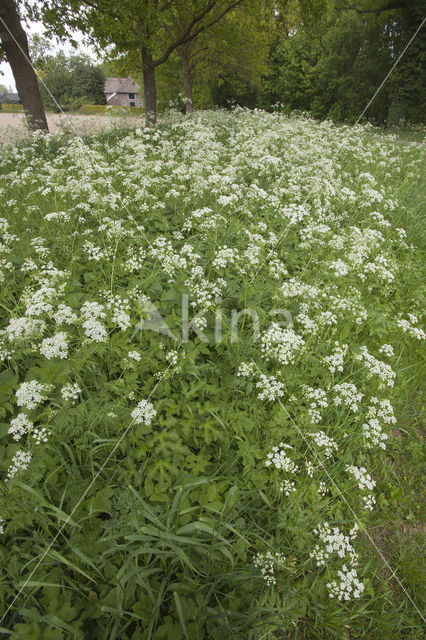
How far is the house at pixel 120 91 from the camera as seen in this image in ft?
253

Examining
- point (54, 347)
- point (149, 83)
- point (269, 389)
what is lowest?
point (269, 389)

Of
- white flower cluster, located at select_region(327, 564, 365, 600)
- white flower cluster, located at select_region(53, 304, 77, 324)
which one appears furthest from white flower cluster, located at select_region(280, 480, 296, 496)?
white flower cluster, located at select_region(53, 304, 77, 324)

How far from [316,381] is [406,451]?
41.9 inches

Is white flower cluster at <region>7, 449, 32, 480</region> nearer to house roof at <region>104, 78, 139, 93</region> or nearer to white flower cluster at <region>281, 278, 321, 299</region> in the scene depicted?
white flower cluster at <region>281, 278, 321, 299</region>

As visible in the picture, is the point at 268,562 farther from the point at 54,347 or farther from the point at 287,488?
the point at 54,347

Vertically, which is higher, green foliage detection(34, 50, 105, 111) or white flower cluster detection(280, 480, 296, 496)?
green foliage detection(34, 50, 105, 111)

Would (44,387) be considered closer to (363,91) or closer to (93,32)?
(93,32)

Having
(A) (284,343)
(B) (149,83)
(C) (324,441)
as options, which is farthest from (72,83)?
(C) (324,441)

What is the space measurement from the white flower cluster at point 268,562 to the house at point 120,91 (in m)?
95.4

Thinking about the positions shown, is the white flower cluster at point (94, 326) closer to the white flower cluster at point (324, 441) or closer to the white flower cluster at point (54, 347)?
the white flower cluster at point (54, 347)

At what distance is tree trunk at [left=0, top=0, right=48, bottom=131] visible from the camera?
921 cm

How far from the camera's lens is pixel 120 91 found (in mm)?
78062

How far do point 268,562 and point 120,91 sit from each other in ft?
328

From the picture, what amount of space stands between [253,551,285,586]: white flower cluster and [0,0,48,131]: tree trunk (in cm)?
1300
